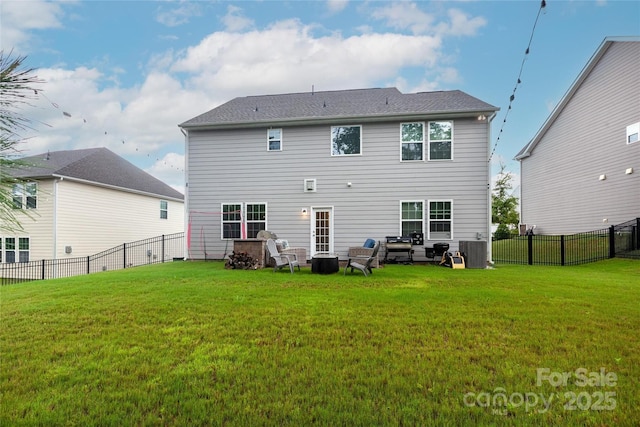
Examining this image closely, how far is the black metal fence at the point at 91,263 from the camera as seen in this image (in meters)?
12.2

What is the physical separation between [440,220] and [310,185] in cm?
493

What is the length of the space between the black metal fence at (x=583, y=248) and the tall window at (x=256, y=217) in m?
9.54

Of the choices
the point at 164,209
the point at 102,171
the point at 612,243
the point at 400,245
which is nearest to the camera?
the point at 400,245

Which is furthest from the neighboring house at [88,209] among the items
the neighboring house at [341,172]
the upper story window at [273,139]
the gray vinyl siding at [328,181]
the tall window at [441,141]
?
the tall window at [441,141]

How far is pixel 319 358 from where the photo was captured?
2.89 m

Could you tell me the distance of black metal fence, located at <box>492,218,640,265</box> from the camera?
10539 millimetres

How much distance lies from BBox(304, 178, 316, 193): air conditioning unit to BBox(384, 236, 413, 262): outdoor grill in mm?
3428

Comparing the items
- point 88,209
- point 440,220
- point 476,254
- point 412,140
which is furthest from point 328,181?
point 88,209

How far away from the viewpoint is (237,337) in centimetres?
343

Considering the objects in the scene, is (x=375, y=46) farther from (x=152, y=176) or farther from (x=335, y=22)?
(x=152, y=176)

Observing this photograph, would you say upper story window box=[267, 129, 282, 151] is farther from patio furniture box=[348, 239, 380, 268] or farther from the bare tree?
the bare tree

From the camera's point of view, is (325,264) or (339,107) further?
(339,107)

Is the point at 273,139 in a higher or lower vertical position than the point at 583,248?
higher

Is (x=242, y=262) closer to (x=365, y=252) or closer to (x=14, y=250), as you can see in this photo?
(x=365, y=252)
